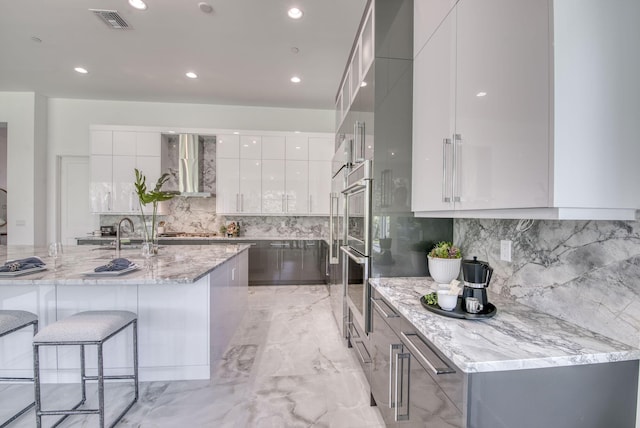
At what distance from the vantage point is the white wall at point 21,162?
474cm

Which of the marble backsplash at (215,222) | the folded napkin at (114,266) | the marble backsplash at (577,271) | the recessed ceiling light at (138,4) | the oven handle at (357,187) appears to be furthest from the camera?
the marble backsplash at (215,222)

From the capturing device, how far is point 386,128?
1.90 meters

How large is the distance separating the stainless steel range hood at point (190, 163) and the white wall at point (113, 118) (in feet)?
1.14

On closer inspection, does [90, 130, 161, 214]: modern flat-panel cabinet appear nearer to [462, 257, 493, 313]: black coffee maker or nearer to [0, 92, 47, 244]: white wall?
[0, 92, 47, 244]: white wall

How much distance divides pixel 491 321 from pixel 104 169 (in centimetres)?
573

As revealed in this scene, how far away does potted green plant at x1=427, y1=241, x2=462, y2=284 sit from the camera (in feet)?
5.60

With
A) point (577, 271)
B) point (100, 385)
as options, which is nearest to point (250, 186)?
point (100, 385)

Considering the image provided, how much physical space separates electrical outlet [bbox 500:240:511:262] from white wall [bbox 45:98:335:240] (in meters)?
4.66

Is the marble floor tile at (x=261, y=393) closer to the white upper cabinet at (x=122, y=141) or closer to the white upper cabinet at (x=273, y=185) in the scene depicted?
the white upper cabinet at (x=273, y=185)

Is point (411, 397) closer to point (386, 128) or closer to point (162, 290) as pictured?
point (386, 128)

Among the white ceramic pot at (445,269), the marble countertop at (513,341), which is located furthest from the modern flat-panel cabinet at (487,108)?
the marble countertop at (513,341)

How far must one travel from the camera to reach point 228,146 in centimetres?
493

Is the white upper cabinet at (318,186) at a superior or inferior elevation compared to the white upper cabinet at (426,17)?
inferior

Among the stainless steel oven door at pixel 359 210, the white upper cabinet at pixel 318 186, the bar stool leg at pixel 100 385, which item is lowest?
the bar stool leg at pixel 100 385
